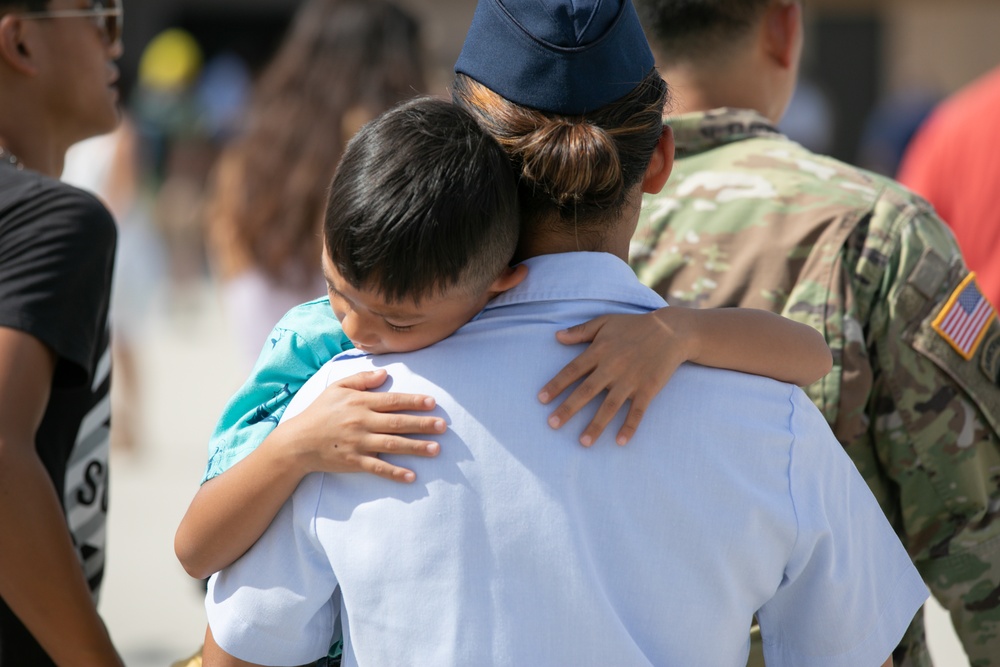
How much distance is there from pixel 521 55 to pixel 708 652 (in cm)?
80

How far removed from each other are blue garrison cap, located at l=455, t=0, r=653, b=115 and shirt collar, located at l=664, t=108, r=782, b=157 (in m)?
0.63

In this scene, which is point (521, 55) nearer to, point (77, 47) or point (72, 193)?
point (72, 193)

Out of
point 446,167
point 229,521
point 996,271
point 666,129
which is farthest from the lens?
point 996,271

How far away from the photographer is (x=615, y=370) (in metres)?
1.32

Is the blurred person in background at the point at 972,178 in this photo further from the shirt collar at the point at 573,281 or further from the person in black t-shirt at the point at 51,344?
the person in black t-shirt at the point at 51,344

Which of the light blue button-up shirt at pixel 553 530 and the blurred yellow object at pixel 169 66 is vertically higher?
the light blue button-up shirt at pixel 553 530

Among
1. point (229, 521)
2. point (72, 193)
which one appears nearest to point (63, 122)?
point (72, 193)

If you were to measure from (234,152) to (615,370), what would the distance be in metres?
2.92

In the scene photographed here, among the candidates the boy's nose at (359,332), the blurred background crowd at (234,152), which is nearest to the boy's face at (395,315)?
the boy's nose at (359,332)

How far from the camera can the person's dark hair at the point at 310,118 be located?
354cm

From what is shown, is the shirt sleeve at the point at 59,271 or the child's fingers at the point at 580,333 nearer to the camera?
the child's fingers at the point at 580,333

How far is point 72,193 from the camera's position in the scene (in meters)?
1.83

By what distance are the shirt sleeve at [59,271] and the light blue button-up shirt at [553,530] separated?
0.59 m

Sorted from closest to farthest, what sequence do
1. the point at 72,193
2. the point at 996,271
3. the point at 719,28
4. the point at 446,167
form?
the point at 446,167 → the point at 72,193 → the point at 719,28 → the point at 996,271
